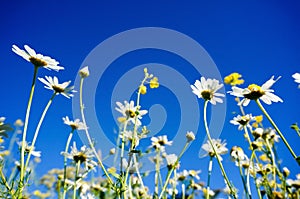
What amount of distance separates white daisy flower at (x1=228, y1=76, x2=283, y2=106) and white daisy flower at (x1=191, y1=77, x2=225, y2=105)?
16cm

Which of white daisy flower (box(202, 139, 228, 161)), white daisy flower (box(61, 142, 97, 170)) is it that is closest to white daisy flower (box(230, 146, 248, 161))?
white daisy flower (box(202, 139, 228, 161))

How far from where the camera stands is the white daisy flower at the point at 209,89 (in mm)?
1593

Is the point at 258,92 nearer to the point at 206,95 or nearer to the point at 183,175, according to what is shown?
the point at 206,95

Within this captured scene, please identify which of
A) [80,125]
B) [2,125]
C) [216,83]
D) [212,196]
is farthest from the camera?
[212,196]

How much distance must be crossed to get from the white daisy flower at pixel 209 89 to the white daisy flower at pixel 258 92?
0.16 m

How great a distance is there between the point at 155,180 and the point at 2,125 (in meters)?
0.91

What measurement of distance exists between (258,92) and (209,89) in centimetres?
24

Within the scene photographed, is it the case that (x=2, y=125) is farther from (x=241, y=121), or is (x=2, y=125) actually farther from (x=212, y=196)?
→ (x=212, y=196)

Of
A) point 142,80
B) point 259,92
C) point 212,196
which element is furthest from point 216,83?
point 212,196

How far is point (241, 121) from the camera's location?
178 cm

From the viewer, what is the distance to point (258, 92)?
1459 millimetres


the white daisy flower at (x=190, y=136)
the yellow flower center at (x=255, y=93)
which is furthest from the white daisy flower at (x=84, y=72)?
the yellow flower center at (x=255, y=93)

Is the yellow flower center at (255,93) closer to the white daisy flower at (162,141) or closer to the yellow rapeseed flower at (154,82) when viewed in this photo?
the yellow rapeseed flower at (154,82)

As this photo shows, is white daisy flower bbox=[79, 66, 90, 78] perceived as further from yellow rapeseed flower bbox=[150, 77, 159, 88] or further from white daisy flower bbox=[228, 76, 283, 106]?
white daisy flower bbox=[228, 76, 283, 106]
